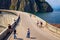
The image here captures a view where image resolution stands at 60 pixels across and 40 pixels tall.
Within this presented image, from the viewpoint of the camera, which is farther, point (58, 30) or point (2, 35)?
point (58, 30)

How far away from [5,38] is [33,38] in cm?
478

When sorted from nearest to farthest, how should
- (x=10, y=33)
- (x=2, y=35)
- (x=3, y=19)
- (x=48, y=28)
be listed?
(x=2, y=35), (x=10, y=33), (x=48, y=28), (x=3, y=19)

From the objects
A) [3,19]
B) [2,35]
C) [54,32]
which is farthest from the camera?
[3,19]

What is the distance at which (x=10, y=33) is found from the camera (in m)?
34.4

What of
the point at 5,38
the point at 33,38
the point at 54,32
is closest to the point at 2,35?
the point at 5,38

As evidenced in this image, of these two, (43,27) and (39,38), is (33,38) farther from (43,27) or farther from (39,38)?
(43,27)

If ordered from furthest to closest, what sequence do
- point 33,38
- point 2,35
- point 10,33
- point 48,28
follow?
point 48,28
point 10,33
point 33,38
point 2,35

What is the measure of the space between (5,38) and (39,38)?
587 centimetres

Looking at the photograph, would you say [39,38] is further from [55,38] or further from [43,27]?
[43,27]

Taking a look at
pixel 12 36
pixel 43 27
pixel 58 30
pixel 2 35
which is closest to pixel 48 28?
pixel 43 27

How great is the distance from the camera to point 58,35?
34.8 meters

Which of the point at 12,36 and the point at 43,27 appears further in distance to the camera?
the point at 43,27

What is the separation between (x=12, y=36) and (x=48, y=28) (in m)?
11.3

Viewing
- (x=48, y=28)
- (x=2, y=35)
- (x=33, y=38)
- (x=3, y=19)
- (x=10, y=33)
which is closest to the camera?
(x=2, y=35)
